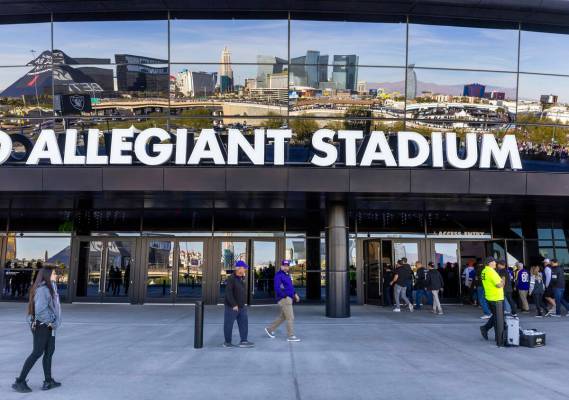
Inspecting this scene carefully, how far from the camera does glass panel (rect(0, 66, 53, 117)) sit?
736 inches

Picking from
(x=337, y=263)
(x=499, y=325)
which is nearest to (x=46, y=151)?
(x=337, y=263)

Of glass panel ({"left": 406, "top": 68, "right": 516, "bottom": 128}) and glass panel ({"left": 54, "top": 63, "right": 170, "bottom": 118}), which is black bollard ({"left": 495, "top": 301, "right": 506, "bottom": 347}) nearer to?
glass panel ({"left": 406, "top": 68, "right": 516, "bottom": 128})

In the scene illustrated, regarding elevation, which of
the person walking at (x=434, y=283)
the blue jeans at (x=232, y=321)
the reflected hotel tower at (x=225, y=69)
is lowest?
the blue jeans at (x=232, y=321)

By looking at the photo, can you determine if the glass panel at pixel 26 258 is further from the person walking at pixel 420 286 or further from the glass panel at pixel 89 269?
the person walking at pixel 420 286

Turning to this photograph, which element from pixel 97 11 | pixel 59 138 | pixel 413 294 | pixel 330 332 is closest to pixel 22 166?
pixel 59 138

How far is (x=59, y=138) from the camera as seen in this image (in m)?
18.1

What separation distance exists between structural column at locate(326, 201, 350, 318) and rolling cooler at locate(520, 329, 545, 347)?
631cm

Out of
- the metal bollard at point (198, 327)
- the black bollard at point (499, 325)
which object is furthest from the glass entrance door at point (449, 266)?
the metal bollard at point (198, 327)

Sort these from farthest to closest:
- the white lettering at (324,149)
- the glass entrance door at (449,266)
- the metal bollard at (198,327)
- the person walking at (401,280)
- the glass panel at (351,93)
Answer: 1. the glass entrance door at (449,266)
2. the person walking at (401,280)
3. the glass panel at (351,93)
4. the white lettering at (324,149)
5. the metal bollard at (198,327)

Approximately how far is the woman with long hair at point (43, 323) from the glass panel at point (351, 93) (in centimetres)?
1189

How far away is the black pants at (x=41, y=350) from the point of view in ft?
24.8

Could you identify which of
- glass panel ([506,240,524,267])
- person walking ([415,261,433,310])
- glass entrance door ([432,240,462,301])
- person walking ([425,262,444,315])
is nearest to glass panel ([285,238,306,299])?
person walking ([415,261,433,310])

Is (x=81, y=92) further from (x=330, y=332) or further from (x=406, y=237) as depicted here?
(x=406, y=237)

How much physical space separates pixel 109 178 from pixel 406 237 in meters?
11.2
